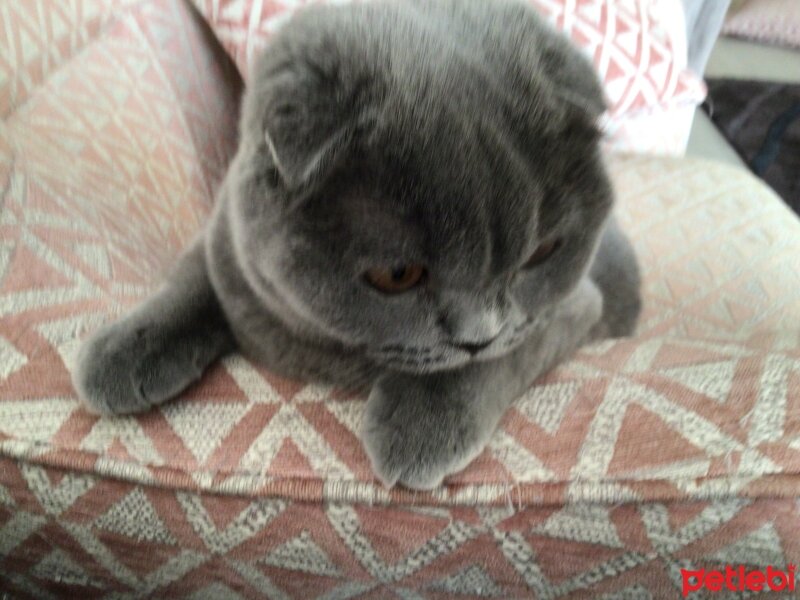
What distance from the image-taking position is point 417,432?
56cm

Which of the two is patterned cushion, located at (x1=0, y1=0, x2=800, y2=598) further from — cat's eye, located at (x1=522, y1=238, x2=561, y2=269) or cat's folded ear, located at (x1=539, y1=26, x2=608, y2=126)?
cat's folded ear, located at (x1=539, y1=26, x2=608, y2=126)

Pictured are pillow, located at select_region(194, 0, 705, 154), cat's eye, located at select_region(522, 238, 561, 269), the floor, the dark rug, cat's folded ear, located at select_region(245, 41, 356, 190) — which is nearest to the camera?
cat's folded ear, located at select_region(245, 41, 356, 190)

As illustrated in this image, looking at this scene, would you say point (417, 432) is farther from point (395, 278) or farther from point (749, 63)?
point (749, 63)

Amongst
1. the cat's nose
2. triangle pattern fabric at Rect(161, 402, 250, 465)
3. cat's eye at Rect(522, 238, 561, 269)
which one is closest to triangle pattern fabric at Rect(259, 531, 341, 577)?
triangle pattern fabric at Rect(161, 402, 250, 465)

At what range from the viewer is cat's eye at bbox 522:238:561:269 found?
1.87 ft

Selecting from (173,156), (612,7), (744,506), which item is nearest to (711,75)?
(612,7)

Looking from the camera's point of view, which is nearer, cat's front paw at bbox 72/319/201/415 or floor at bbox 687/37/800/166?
cat's front paw at bbox 72/319/201/415

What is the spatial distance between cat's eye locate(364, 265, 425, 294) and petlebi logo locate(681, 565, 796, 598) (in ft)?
1.11

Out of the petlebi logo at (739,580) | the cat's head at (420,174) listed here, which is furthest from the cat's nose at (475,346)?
the petlebi logo at (739,580)

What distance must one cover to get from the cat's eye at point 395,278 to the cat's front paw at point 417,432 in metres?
0.11

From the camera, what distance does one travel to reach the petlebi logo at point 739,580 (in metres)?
0.53

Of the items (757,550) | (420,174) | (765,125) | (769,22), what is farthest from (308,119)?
(769,22)

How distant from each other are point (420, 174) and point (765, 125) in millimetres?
1798

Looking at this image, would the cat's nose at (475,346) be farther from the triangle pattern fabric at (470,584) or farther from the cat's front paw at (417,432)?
the triangle pattern fabric at (470,584)
